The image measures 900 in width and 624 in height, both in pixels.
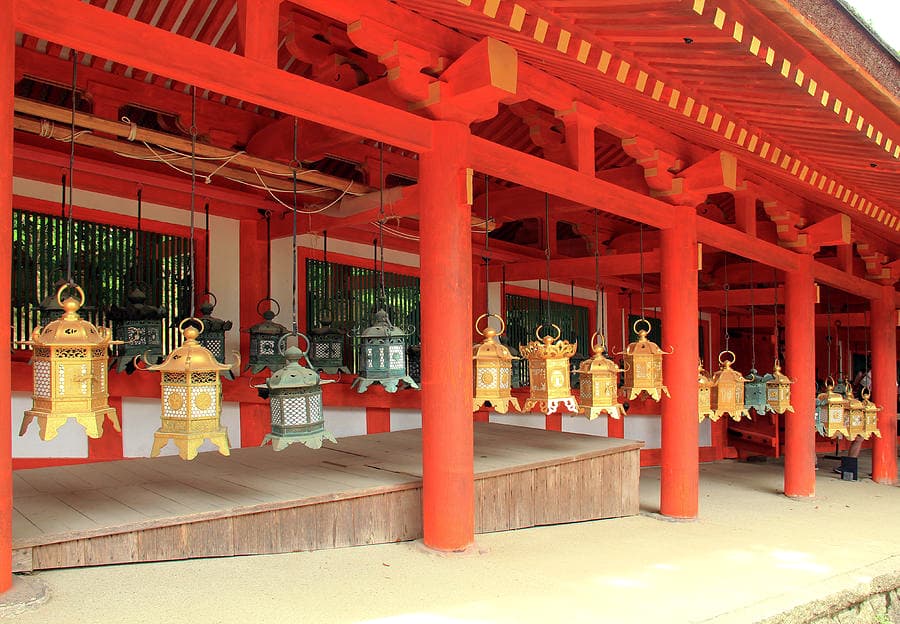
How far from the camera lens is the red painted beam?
8.52ft

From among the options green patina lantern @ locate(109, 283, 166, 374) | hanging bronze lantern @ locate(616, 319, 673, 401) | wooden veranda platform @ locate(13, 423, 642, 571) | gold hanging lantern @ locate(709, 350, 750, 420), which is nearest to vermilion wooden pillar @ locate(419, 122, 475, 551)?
wooden veranda platform @ locate(13, 423, 642, 571)

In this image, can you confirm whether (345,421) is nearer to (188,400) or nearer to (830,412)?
(188,400)

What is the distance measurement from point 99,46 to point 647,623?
3.23m

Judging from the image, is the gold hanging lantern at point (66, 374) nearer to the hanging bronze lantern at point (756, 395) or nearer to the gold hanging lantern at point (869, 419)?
the hanging bronze lantern at point (756, 395)

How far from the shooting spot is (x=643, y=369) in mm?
5590

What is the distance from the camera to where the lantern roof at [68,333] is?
292 centimetres

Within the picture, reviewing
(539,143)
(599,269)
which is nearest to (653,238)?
(599,269)

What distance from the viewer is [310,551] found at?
12.7ft

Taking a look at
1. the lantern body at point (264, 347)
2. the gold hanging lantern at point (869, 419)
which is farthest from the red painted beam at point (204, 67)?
the gold hanging lantern at point (869, 419)

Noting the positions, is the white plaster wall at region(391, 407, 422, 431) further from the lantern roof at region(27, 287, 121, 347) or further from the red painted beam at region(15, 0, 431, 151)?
the lantern roof at region(27, 287, 121, 347)

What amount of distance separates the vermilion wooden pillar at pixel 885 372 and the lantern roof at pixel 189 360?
29.3 feet

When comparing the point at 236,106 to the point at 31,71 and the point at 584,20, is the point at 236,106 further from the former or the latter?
the point at 584,20

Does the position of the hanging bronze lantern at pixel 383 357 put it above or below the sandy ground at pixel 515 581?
above

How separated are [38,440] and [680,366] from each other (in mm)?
4740
